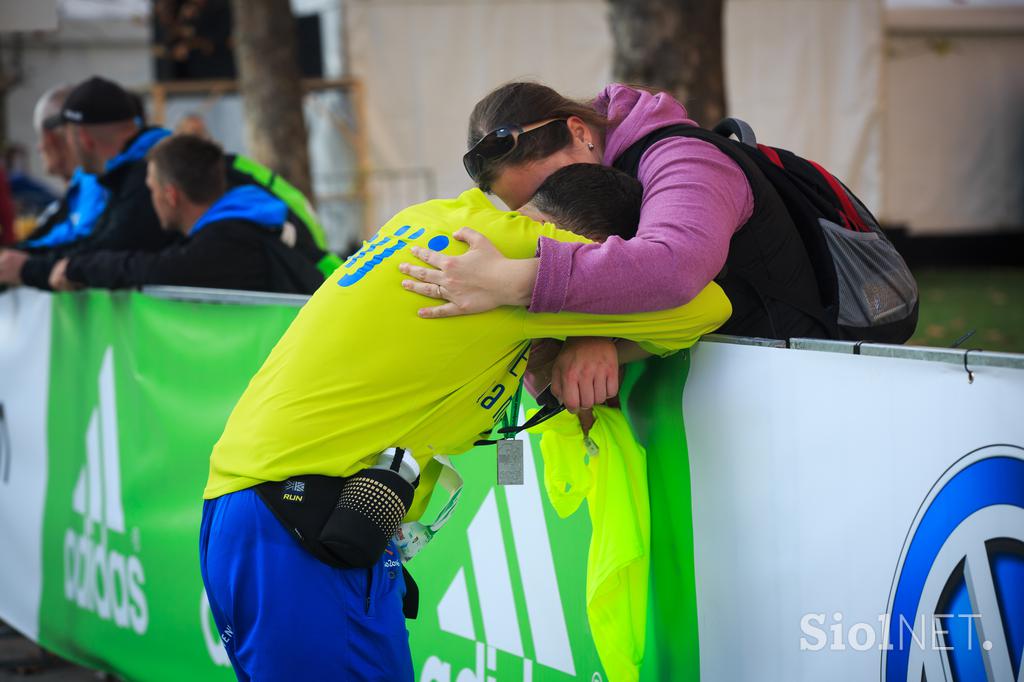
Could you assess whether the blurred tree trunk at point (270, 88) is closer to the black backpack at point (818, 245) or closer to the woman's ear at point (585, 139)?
the woman's ear at point (585, 139)

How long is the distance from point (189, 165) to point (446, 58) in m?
11.4

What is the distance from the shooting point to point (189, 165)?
15.4 ft

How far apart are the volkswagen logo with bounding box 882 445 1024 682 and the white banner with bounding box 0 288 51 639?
3.90m

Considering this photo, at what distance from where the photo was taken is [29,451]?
507 centimetres

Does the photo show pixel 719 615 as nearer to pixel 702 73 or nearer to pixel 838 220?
pixel 838 220

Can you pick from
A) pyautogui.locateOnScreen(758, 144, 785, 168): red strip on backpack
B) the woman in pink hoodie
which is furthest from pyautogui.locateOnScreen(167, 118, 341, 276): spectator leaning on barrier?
pyautogui.locateOnScreen(758, 144, 785, 168): red strip on backpack

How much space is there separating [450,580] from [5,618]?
3.16 meters

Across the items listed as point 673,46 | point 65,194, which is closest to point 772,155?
point 65,194

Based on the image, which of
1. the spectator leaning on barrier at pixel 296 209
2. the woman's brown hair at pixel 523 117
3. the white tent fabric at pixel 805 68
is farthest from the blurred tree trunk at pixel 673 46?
the white tent fabric at pixel 805 68

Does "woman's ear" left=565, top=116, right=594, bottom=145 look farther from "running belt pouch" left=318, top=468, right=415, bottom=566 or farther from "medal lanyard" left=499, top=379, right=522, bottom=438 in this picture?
"running belt pouch" left=318, top=468, right=415, bottom=566

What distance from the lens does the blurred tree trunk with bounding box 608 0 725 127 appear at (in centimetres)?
733

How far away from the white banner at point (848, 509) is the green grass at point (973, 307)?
6.31m

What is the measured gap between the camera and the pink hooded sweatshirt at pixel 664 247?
6.82 feet

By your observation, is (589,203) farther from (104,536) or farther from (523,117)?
(104,536)
